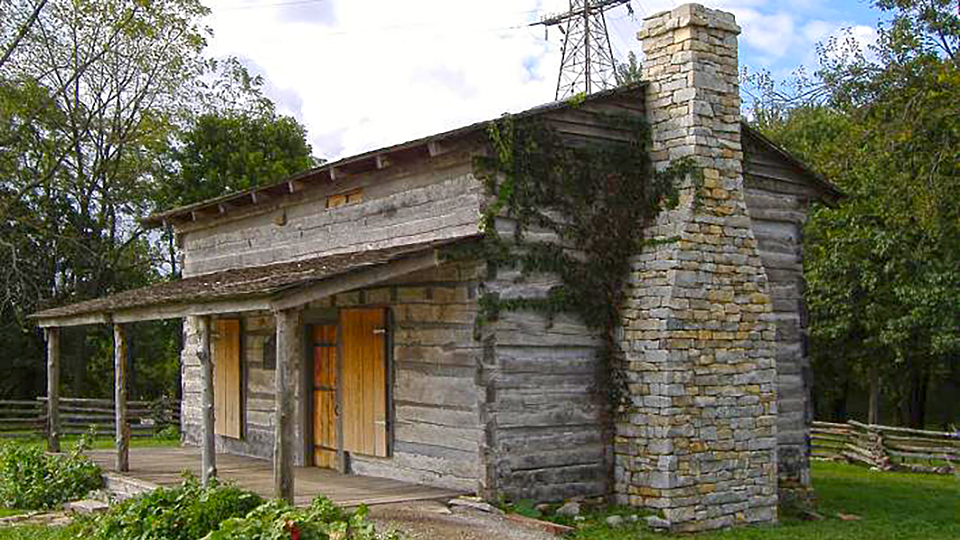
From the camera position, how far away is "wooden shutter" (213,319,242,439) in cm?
1638

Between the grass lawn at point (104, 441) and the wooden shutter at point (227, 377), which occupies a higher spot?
the wooden shutter at point (227, 377)

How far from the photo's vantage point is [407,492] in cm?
1197

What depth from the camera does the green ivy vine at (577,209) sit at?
11.9m

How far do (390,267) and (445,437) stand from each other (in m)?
2.37

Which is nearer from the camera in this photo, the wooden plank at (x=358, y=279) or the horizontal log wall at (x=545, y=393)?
the wooden plank at (x=358, y=279)

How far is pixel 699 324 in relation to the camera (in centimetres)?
1223

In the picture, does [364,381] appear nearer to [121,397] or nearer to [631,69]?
[121,397]

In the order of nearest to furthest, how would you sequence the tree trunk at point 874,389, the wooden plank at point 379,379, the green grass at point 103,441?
the wooden plank at point 379,379 → the green grass at point 103,441 → the tree trunk at point 874,389

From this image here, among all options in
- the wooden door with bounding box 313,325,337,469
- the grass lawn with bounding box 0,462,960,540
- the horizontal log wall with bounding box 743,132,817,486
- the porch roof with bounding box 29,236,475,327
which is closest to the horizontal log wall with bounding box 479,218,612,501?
the grass lawn with bounding box 0,462,960,540

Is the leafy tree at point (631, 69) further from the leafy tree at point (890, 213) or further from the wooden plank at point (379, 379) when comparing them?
the wooden plank at point (379, 379)

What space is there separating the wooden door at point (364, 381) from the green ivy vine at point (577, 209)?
211 centimetres

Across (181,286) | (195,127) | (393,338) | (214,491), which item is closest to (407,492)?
(393,338)

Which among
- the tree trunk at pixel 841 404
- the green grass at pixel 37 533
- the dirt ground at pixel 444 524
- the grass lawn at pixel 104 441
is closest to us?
the dirt ground at pixel 444 524

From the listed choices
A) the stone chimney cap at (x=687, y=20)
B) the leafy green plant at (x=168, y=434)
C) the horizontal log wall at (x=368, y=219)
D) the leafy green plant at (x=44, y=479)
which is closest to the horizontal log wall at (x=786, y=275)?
the stone chimney cap at (x=687, y=20)
